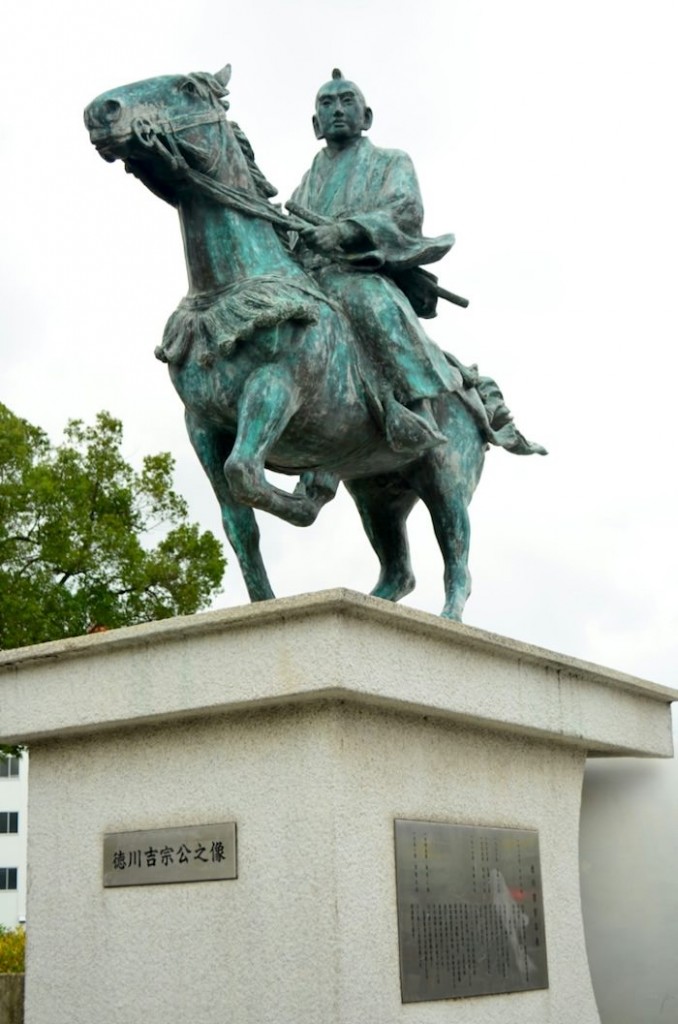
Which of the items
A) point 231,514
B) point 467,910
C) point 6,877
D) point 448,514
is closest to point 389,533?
point 448,514

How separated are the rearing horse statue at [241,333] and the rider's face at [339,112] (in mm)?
724

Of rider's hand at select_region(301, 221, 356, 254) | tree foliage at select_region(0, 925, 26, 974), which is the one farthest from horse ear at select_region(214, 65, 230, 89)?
tree foliage at select_region(0, 925, 26, 974)

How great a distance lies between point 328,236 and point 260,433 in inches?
45.2

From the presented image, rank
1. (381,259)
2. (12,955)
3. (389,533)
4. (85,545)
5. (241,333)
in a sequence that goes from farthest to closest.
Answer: (85,545) < (12,955) < (389,533) < (381,259) < (241,333)

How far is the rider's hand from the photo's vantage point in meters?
6.08

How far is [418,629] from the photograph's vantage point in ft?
17.2

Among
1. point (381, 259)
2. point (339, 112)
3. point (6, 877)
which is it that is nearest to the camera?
point (381, 259)

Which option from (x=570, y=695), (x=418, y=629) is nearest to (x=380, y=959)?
(x=418, y=629)

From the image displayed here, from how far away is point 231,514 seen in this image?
6109 mm

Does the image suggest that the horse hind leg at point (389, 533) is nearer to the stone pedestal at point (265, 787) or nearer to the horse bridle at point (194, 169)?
the stone pedestal at point (265, 787)

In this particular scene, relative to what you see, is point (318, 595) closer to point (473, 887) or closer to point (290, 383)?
point (290, 383)

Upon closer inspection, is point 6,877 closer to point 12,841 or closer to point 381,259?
point 12,841

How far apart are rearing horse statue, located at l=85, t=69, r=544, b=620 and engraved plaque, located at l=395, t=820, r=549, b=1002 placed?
4.74 feet

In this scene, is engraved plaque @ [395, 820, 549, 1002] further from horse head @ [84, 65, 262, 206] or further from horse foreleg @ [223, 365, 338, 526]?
horse head @ [84, 65, 262, 206]
